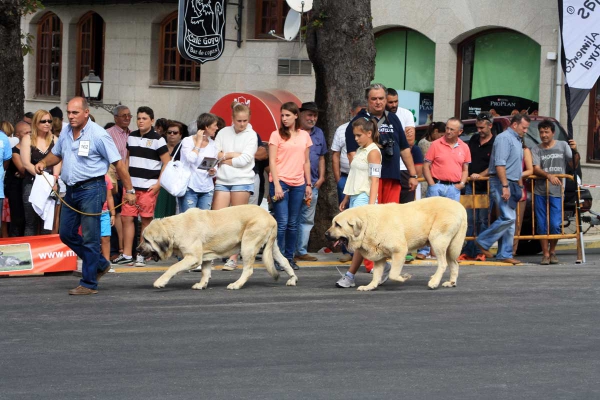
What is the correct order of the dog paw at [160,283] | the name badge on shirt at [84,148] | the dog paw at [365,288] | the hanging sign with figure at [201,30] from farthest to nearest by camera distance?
the hanging sign with figure at [201,30]
the dog paw at [365,288]
the dog paw at [160,283]
the name badge on shirt at [84,148]

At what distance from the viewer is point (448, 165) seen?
1430cm

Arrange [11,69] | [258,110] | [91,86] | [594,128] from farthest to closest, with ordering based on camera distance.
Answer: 1. [91,86]
2. [258,110]
3. [594,128]
4. [11,69]

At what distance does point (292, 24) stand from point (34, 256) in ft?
43.7

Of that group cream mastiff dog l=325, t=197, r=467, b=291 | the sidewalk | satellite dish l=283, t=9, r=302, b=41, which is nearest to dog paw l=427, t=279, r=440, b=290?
cream mastiff dog l=325, t=197, r=467, b=291

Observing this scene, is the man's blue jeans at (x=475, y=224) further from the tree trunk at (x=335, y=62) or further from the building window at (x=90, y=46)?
the building window at (x=90, y=46)

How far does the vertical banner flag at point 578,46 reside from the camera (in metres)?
15.2

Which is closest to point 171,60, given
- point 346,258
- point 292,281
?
point 346,258

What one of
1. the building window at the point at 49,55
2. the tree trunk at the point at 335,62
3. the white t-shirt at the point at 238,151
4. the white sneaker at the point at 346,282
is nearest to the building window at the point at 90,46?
the building window at the point at 49,55

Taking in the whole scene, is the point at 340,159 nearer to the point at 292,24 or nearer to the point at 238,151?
the point at 238,151

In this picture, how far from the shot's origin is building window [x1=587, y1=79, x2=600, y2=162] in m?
21.4

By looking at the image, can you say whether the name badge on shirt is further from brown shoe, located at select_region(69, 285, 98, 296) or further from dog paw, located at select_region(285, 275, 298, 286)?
dog paw, located at select_region(285, 275, 298, 286)

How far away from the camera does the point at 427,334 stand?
914 cm

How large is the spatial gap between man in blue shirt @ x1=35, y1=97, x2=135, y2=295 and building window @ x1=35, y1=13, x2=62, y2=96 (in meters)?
21.2

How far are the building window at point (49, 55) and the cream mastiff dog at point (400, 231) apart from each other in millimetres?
21901
